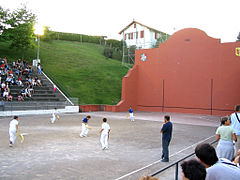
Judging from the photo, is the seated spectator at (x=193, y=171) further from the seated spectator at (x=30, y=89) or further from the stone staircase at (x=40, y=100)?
the seated spectator at (x=30, y=89)

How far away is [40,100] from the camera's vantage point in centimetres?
2669

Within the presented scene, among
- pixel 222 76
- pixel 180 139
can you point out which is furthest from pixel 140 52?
pixel 180 139

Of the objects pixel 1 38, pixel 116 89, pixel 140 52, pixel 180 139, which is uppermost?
pixel 1 38

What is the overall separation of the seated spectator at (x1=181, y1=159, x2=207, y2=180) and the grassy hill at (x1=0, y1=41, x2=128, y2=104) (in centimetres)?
Result: 2833

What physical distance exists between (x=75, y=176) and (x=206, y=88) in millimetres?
24803

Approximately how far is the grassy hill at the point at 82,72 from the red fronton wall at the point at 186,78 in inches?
157

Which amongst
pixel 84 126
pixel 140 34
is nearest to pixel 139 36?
pixel 140 34

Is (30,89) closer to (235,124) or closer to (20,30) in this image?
(20,30)

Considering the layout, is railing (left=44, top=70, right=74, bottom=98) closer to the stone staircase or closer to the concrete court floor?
the stone staircase

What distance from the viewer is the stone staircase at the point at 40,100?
75.3 ft

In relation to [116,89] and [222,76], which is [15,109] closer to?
[116,89]

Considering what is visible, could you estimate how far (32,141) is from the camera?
11906 mm

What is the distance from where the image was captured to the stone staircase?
23.0 meters

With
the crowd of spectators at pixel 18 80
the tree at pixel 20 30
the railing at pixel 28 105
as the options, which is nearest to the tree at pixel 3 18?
the tree at pixel 20 30
